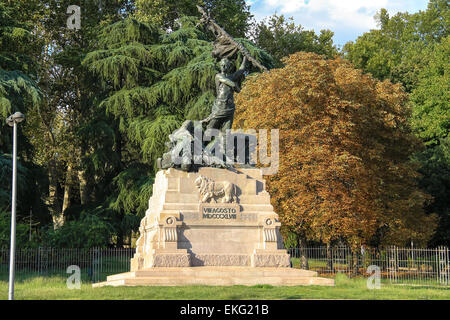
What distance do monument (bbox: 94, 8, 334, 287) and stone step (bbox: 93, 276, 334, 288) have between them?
0.03 meters

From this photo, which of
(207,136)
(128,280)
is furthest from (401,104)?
(128,280)

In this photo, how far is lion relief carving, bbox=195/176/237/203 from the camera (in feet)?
68.3

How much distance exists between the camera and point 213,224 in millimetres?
20547

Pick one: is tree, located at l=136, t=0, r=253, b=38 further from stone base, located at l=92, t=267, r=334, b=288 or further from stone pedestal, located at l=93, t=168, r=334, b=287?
stone base, located at l=92, t=267, r=334, b=288

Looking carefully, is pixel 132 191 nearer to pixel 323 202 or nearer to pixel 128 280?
pixel 323 202

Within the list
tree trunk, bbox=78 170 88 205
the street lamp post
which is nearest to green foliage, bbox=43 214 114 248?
tree trunk, bbox=78 170 88 205

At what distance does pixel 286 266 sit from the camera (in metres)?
20.5

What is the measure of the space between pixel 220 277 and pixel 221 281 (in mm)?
379

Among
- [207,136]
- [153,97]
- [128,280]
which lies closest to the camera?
[128,280]

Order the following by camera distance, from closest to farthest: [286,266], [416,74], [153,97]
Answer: [286,266], [153,97], [416,74]

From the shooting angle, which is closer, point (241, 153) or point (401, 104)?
point (241, 153)

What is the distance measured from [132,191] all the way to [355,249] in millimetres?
12615

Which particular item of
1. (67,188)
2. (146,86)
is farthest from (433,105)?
(67,188)

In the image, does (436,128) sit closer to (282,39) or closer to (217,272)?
(282,39)
